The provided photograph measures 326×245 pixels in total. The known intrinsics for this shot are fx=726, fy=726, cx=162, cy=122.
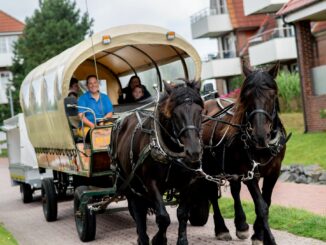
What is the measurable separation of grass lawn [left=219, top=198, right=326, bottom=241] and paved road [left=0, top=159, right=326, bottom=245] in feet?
0.56

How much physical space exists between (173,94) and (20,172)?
1091cm

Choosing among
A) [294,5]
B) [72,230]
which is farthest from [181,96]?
[294,5]

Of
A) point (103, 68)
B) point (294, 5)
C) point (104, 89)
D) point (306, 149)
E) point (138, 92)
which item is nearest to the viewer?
point (138, 92)

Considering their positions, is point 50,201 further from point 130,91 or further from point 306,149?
point 306,149

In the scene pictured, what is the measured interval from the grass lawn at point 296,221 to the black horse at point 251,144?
0.79m

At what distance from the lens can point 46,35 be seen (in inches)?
2122

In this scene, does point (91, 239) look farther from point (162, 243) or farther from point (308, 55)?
point (308, 55)

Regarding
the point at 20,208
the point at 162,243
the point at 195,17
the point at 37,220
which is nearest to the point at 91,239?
the point at 162,243

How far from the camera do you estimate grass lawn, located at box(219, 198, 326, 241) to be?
32.6 ft

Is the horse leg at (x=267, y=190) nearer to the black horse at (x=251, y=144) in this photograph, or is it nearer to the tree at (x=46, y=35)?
the black horse at (x=251, y=144)

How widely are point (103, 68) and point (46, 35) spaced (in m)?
40.0

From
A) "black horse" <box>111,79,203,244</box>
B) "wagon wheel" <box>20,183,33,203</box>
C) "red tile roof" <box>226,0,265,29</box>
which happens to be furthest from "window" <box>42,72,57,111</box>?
"red tile roof" <box>226,0,265,29</box>

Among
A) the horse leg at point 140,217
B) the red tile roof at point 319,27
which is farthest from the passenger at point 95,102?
the red tile roof at point 319,27

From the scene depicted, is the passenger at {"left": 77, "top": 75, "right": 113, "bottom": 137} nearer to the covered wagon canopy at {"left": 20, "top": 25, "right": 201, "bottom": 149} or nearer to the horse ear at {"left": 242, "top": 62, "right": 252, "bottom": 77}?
the covered wagon canopy at {"left": 20, "top": 25, "right": 201, "bottom": 149}
